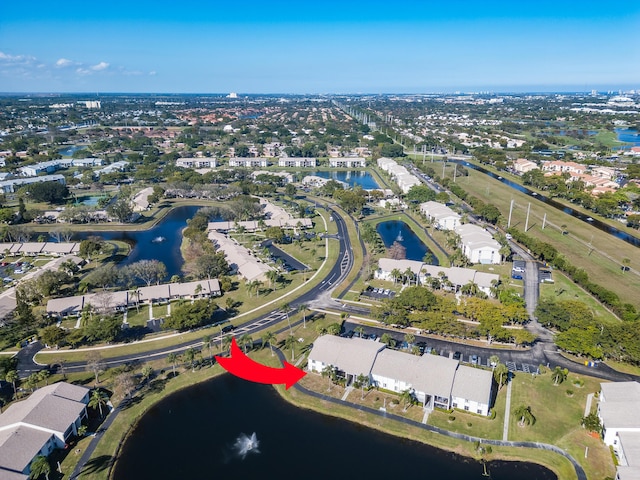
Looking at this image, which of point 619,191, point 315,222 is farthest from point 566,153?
point 315,222

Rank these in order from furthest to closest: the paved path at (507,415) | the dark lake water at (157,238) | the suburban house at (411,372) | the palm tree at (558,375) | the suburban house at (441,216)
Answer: the suburban house at (441,216) < the dark lake water at (157,238) < the palm tree at (558,375) < the suburban house at (411,372) < the paved path at (507,415)

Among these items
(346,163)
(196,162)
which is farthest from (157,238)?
(346,163)

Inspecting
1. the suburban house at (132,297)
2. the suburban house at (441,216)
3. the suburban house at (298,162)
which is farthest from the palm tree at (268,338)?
the suburban house at (298,162)

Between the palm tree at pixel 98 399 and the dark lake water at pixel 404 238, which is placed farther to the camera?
the dark lake water at pixel 404 238

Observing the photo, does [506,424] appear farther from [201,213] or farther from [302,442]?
[201,213]

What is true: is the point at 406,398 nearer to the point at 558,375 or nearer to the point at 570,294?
the point at 558,375

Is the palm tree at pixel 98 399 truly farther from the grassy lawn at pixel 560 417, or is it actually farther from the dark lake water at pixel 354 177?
the dark lake water at pixel 354 177
